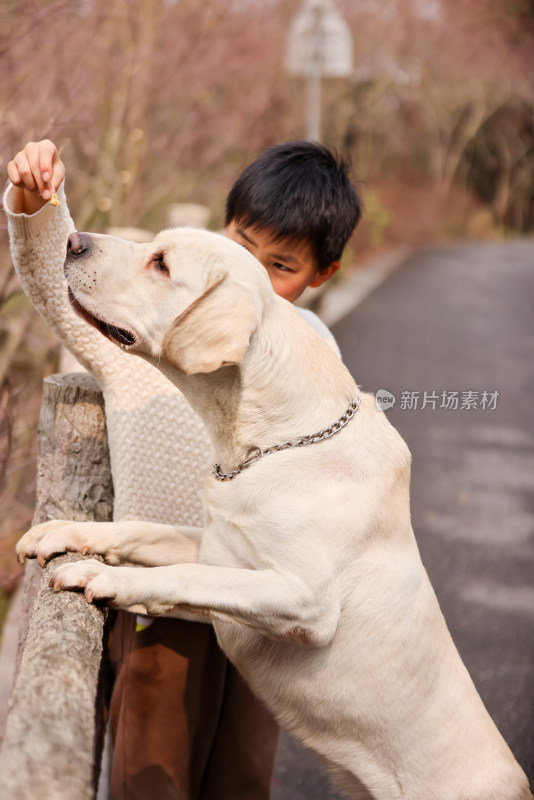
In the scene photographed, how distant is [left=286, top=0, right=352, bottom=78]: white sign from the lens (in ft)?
36.2

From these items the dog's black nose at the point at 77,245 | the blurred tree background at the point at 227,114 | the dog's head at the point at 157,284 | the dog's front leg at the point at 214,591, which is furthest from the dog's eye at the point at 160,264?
the blurred tree background at the point at 227,114

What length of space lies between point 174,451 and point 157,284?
19.8 inches

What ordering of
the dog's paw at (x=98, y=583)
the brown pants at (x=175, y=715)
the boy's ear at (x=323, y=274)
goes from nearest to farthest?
the dog's paw at (x=98, y=583) < the brown pants at (x=175, y=715) < the boy's ear at (x=323, y=274)

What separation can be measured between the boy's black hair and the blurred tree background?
0.77ft

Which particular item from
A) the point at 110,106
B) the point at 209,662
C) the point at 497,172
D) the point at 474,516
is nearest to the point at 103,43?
the point at 110,106

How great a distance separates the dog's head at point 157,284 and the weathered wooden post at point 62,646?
39 centimetres

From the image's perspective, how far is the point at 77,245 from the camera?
1.97m

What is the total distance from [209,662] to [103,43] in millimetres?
6445


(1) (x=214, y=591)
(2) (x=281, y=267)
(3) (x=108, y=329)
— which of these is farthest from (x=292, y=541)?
(2) (x=281, y=267)

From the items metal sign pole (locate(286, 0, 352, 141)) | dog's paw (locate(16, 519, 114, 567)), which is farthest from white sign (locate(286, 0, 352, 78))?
dog's paw (locate(16, 519, 114, 567))

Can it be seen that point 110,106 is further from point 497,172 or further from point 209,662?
point 497,172

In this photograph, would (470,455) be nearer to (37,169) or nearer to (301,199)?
(301,199)

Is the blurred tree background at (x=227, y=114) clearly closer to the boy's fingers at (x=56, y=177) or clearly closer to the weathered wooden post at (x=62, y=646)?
the boy's fingers at (x=56, y=177)

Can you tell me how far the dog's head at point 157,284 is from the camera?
74.4 inches
